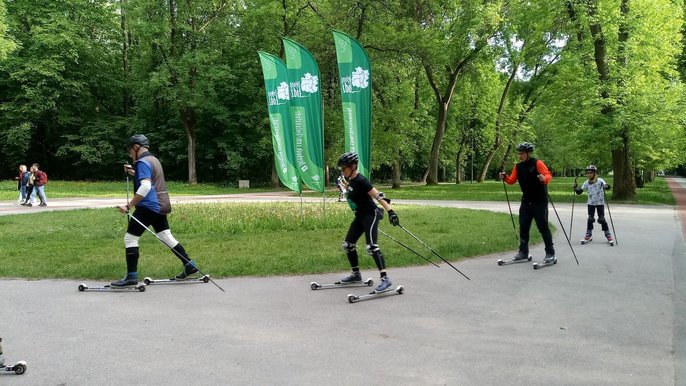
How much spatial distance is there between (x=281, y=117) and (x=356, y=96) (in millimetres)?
2411

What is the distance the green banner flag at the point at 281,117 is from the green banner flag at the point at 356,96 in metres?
1.92

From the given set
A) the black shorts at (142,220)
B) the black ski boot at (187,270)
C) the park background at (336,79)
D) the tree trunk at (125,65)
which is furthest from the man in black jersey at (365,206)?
the tree trunk at (125,65)

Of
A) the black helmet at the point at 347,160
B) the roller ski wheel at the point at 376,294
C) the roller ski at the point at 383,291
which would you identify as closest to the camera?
the roller ski wheel at the point at 376,294

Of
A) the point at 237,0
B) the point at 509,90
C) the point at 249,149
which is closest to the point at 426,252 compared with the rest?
the point at 249,149

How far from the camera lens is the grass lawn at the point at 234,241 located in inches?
304

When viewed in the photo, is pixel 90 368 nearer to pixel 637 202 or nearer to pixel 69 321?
pixel 69 321

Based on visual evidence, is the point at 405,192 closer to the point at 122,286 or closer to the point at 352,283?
the point at 352,283

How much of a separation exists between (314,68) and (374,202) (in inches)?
286

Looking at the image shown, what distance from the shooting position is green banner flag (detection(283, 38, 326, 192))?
12.8 metres

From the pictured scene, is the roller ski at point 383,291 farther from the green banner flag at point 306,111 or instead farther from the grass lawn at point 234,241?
the green banner flag at point 306,111

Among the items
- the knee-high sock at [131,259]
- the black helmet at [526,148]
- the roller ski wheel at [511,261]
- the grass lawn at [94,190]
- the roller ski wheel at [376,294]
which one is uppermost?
the black helmet at [526,148]

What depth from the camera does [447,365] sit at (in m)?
3.95

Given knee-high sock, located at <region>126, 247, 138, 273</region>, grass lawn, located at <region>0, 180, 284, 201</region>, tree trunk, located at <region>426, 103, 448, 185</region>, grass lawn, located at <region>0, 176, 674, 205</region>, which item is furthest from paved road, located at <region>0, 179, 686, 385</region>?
tree trunk, located at <region>426, 103, 448, 185</region>

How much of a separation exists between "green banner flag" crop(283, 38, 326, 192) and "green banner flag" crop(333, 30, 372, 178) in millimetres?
862
